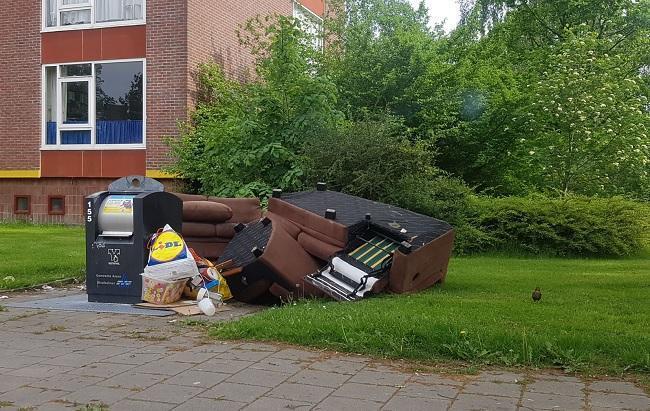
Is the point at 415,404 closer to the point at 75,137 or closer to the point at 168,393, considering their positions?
the point at 168,393

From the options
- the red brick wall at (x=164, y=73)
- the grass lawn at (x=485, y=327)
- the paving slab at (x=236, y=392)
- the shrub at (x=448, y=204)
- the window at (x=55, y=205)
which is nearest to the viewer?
the paving slab at (x=236, y=392)

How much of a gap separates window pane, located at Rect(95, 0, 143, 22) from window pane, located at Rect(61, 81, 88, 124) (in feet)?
6.34

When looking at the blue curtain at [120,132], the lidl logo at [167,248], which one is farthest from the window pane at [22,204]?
the lidl logo at [167,248]

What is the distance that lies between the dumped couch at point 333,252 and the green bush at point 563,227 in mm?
5742

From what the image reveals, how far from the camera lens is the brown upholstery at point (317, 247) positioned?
8414mm

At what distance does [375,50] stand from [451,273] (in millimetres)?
10282

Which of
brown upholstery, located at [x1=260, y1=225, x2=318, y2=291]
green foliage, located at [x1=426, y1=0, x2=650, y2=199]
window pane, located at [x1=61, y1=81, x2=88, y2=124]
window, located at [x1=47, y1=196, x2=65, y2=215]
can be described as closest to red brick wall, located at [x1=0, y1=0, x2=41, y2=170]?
window pane, located at [x1=61, y1=81, x2=88, y2=124]

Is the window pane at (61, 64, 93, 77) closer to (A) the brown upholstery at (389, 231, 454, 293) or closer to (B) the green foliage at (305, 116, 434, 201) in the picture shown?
(B) the green foliage at (305, 116, 434, 201)

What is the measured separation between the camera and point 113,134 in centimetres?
1973

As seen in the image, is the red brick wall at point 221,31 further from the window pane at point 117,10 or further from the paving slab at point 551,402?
the paving slab at point 551,402

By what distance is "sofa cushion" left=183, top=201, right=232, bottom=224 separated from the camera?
34.2ft

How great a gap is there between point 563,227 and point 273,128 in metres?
6.40

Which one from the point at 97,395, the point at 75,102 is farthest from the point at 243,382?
the point at 75,102

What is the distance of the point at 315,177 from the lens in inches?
548
